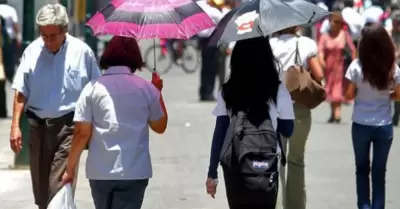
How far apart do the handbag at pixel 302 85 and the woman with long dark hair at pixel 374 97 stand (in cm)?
34

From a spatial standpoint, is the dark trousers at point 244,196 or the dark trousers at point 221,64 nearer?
the dark trousers at point 244,196

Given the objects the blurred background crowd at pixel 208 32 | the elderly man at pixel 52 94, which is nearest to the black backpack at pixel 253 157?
the elderly man at pixel 52 94

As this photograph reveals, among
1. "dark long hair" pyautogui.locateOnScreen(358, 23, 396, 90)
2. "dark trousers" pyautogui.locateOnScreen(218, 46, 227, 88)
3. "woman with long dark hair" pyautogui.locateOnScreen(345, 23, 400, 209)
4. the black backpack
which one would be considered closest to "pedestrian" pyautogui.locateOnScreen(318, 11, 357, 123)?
"dark trousers" pyautogui.locateOnScreen(218, 46, 227, 88)

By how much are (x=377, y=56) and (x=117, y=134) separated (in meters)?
2.72

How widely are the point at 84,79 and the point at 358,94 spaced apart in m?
2.26

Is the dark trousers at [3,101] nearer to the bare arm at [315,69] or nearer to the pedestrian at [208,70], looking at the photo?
the pedestrian at [208,70]

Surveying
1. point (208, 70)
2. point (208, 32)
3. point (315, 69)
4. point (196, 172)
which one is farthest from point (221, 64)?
point (315, 69)

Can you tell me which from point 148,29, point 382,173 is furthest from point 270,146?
point 382,173

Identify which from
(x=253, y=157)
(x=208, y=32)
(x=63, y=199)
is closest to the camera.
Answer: (x=253, y=157)

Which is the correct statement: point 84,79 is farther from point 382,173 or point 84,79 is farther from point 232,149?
point 382,173

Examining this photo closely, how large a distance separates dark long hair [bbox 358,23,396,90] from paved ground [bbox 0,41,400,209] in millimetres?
1850

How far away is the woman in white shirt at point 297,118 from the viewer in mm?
8703

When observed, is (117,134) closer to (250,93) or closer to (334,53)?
(250,93)

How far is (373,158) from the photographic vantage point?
884cm
